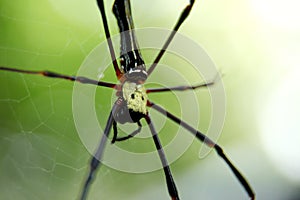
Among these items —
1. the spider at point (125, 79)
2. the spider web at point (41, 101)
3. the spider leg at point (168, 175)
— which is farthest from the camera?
the spider web at point (41, 101)

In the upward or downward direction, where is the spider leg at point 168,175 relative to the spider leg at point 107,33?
downward

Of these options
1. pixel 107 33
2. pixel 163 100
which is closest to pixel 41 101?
pixel 163 100

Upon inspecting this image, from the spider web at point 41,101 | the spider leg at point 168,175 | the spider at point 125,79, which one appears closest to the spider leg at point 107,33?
the spider at point 125,79

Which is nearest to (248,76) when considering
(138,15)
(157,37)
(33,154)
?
(138,15)

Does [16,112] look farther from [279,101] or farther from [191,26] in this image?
[279,101]

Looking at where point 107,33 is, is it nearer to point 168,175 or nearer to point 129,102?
point 129,102

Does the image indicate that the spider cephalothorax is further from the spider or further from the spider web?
the spider web

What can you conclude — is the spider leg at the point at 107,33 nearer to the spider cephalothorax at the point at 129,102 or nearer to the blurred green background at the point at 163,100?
the spider cephalothorax at the point at 129,102

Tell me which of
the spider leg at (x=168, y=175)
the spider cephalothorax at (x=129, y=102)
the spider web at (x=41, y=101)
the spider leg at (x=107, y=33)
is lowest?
the spider leg at (x=168, y=175)
